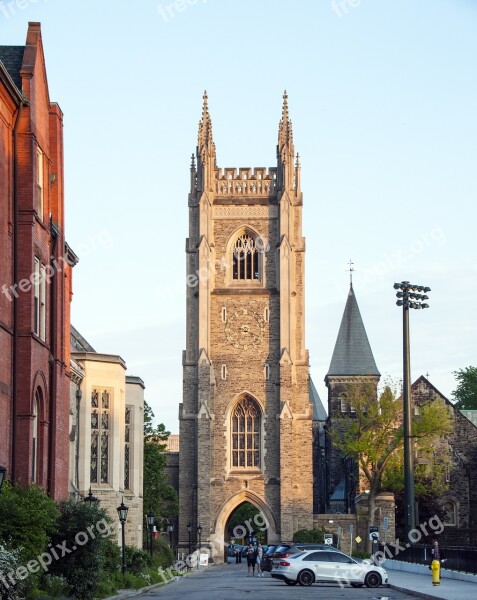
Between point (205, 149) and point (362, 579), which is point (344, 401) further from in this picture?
point (362, 579)

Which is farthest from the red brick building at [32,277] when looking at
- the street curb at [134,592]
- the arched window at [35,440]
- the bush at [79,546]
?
the street curb at [134,592]

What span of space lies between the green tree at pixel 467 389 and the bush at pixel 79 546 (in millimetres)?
85396

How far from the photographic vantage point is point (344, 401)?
326 ft

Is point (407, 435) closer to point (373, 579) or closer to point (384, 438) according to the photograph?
point (373, 579)

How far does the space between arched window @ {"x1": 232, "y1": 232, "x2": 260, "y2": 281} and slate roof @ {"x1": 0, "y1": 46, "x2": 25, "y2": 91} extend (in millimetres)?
54453

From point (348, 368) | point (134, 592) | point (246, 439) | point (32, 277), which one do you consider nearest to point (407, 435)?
point (134, 592)

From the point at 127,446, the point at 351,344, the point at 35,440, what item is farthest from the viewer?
the point at 351,344

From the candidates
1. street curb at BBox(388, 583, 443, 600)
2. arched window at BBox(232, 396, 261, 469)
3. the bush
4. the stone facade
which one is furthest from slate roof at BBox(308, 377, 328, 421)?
the bush

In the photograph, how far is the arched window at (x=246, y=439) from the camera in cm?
8088

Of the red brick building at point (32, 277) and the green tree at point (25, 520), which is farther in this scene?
the red brick building at point (32, 277)

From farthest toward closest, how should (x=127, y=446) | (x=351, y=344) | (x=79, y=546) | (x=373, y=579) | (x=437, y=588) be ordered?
(x=351, y=344) < (x=127, y=446) < (x=373, y=579) < (x=437, y=588) < (x=79, y=546)

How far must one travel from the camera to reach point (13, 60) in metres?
28.6

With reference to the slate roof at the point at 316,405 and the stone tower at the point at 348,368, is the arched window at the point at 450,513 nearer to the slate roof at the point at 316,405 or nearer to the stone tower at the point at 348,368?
the stone tower at the point at 348,368

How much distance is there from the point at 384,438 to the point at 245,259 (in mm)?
14810
